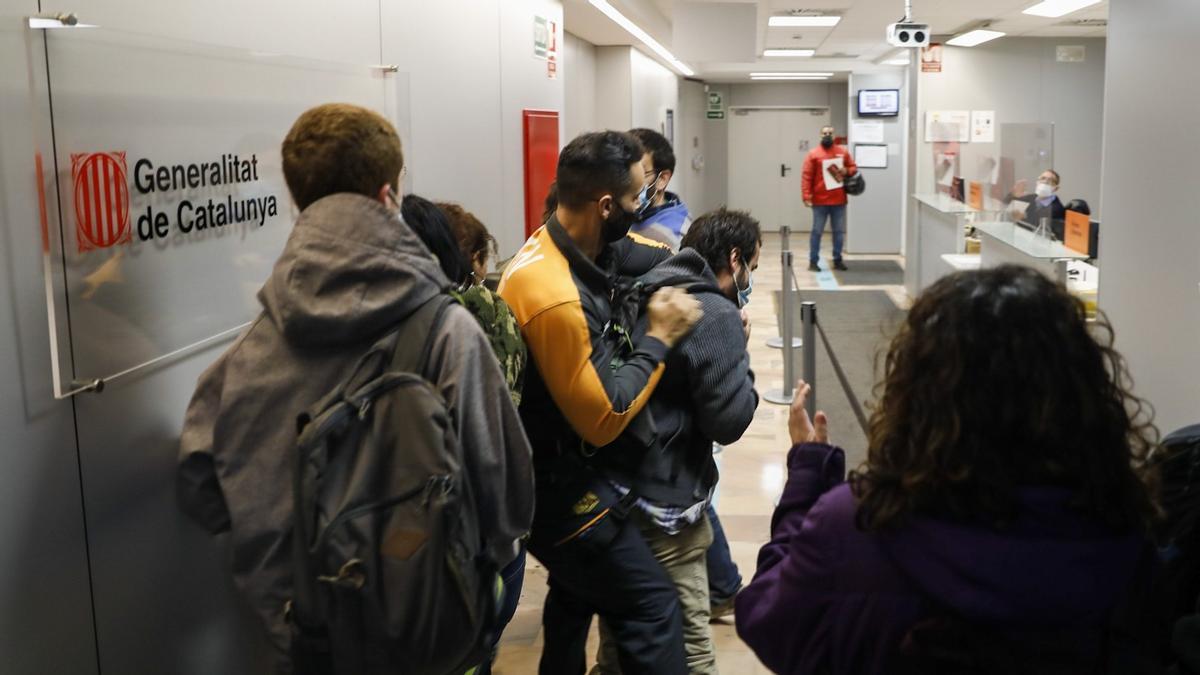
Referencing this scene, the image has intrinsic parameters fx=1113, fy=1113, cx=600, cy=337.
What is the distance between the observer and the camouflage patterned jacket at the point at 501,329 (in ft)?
6.98

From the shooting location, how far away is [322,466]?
5.26 ft

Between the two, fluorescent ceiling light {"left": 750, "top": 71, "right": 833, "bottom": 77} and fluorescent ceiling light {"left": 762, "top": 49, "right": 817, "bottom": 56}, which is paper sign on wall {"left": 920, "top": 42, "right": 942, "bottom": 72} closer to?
fluorescent ceiling light {"left": 762, "top": 49, "right": 817, "bottom": 56}

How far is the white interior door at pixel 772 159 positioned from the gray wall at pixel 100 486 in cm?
1826

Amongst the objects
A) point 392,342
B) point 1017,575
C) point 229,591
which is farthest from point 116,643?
point 1017,575

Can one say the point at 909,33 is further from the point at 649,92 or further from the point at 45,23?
the point at 45,23

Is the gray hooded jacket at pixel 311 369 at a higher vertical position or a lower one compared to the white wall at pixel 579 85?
lower

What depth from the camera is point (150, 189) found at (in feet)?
6.83

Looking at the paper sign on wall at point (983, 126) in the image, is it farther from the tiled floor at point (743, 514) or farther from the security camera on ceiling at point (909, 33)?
the tiled floor at point (743, 514)

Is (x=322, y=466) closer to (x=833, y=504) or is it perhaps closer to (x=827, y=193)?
(x=833, y=504)

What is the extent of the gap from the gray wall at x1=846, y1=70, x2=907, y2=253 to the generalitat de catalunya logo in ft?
47.5

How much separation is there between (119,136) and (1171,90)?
359cm

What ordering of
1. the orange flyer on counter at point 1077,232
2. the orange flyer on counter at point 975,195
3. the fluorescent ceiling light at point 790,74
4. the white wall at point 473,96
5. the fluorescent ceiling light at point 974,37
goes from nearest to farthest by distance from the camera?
the white wall at point 473,96, the orange flyer on counter at point 1077,232, the orange flyer on counter at point 975,195, the fluorescent ceiling light at point 974,37, the fluorescent ceiling light at point 790,74

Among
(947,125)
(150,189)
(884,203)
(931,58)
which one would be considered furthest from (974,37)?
(150,189)

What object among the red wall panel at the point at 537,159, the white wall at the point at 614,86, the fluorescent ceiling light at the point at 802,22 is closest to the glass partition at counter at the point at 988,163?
the fluorescent ceiling light at the point at 802,22
